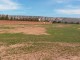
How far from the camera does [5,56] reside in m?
11.1

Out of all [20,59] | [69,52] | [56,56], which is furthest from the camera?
[69,52]

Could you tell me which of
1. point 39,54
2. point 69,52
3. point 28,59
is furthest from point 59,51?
A: point 28,59

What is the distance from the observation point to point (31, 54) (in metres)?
11.6

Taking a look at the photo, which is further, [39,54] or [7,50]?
[7,50]

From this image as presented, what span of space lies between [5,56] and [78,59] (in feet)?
11.6

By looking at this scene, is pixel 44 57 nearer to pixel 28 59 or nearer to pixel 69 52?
pixel 28 59

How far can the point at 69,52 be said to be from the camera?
40.3 ft

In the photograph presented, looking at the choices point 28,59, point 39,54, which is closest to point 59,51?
point 39,54

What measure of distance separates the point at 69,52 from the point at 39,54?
1.73 metres

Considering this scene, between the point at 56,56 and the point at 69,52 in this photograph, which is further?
the point at 69,52

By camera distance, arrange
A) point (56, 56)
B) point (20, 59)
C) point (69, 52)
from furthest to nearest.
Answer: point (69, 52), point (56, 56), point (20, 59)

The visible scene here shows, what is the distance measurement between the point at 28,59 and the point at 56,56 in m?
1.51

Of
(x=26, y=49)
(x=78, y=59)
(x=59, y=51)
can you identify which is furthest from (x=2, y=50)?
(x=78, y=59)

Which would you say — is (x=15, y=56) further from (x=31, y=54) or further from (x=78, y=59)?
(x=78, y=59)
